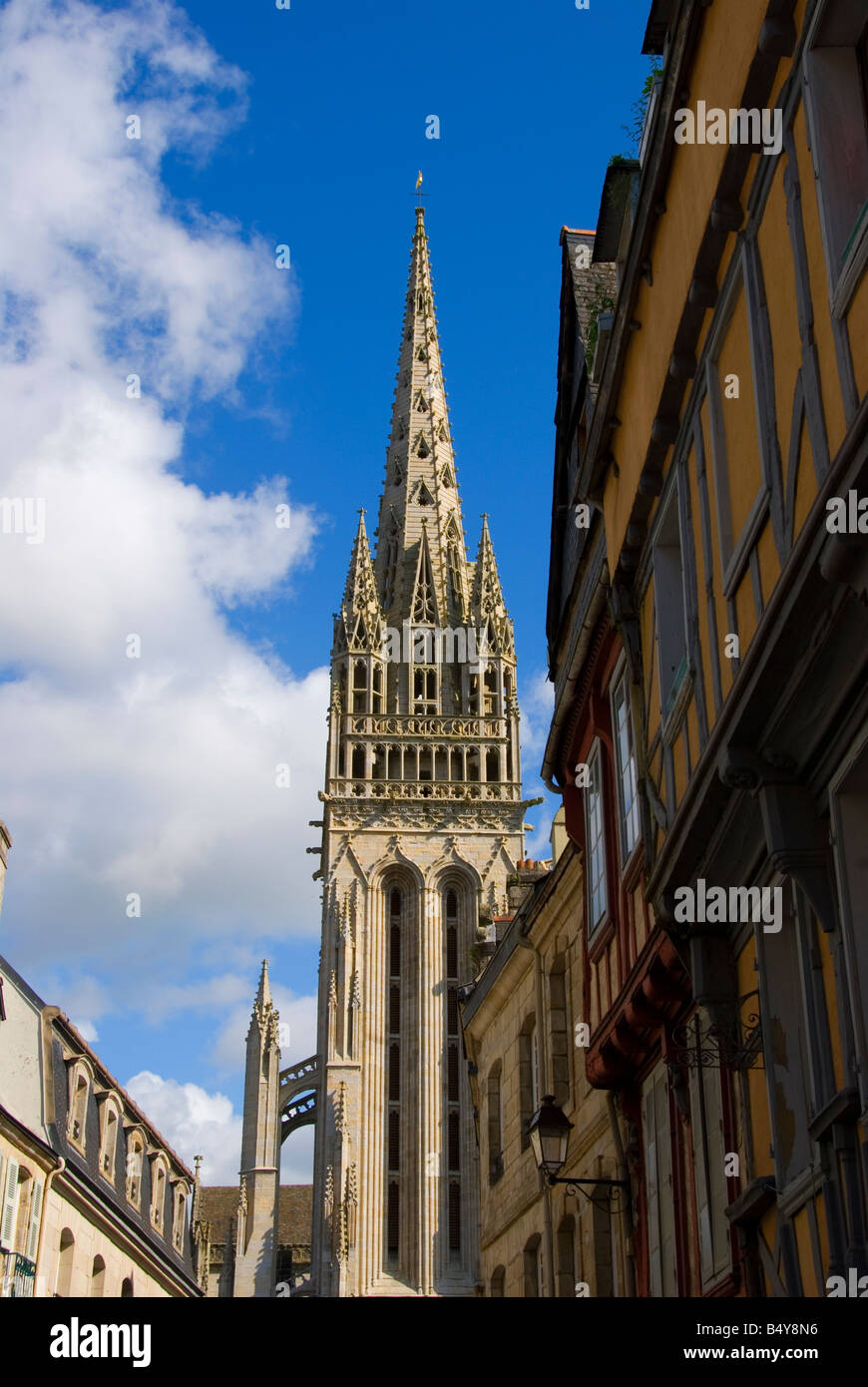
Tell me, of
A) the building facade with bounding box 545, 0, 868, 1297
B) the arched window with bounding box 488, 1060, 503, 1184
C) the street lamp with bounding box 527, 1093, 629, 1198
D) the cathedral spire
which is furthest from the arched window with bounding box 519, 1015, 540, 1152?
the cathedral spire

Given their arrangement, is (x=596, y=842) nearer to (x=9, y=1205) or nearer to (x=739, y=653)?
(x=739, y=653)

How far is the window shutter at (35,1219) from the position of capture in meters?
21.6

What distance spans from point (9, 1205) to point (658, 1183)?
11520 millimetres

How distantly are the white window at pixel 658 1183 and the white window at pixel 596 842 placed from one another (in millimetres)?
1498

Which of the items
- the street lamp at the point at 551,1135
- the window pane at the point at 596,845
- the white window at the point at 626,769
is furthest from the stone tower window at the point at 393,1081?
the white window at the point at 626,769

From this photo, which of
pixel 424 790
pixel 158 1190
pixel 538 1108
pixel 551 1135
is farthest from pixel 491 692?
pixel 551 1135

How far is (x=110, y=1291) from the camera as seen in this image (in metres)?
25.8

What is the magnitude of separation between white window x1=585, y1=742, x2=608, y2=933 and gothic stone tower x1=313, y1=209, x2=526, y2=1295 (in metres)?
52.0

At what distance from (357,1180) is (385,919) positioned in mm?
10413

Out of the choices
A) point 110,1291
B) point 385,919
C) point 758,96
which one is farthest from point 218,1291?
point 758,96

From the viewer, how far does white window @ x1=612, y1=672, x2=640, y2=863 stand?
12.1 meters
